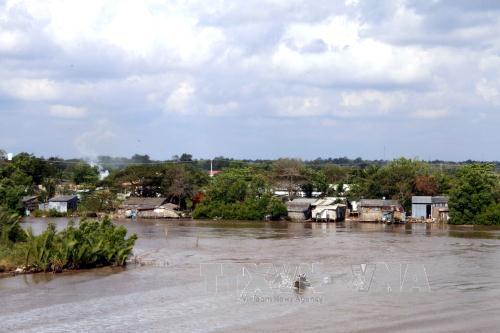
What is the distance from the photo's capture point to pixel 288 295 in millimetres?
16797

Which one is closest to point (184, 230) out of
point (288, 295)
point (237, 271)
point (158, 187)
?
point (158, 187)

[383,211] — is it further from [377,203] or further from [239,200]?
[239,200]

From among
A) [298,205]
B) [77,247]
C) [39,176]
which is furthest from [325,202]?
[77,247]

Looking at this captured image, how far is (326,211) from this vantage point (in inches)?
1806

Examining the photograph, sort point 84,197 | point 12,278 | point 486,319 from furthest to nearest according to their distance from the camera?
point 84,197 < point 12,278 < point 486,319

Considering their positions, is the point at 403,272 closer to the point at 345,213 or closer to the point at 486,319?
the point at 486,319

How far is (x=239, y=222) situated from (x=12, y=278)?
87.3 ft

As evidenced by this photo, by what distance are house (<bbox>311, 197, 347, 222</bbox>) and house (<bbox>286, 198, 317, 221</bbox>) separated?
352 millimetres

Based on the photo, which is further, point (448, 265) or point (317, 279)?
point (448, 265)

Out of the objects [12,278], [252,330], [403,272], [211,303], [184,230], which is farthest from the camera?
[184,230]

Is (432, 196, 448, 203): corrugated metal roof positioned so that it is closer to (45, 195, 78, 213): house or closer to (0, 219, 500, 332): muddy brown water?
(0, 219, 500, 332): muddy brown water

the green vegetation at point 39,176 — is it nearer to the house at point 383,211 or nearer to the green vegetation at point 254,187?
the green vegetation at point 254,187

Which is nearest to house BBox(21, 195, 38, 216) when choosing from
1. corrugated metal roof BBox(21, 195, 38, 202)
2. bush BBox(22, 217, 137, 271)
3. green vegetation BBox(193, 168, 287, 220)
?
corrugated metal roof BBox(21, 195, 38, 202)

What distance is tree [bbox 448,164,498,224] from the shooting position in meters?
41.5
